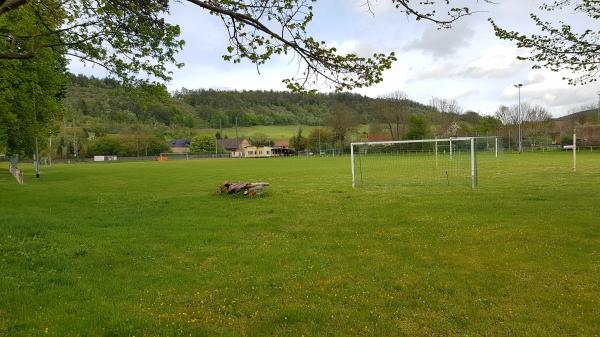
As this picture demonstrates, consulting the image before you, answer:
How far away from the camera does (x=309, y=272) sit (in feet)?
23.7

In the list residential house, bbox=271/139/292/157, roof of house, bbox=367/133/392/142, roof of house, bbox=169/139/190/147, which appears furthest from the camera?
roof of house, bbox=169/139/190/147

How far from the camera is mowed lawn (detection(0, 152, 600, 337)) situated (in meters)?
5.23

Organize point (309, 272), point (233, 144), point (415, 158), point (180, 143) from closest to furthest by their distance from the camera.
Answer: point (309, 272)
point (415, 158)
point (233, 144)
point (180, 143)

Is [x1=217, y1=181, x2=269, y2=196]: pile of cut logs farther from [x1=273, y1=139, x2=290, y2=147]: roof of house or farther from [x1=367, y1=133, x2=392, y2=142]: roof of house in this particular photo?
[x1=273, y1=139, x2=290, y2=147]: roof of house

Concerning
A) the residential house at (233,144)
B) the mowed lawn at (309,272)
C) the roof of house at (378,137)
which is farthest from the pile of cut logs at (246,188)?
the residential house at (233,144)

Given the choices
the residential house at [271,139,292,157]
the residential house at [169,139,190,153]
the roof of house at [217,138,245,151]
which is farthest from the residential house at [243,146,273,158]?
the residential house at [169,139,190,153]

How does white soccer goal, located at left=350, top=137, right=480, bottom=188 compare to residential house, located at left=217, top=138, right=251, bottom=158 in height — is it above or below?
below

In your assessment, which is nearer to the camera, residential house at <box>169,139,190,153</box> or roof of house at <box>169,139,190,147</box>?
residential house at <box>169,139,190,153</box>

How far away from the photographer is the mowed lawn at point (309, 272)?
5.23 m

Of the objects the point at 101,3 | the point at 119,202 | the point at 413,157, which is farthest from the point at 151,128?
the point at 101,3

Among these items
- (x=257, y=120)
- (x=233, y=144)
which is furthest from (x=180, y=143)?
(x=257, y=120)

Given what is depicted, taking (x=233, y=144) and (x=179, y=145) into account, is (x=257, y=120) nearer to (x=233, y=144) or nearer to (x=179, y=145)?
(x=233, y=144)

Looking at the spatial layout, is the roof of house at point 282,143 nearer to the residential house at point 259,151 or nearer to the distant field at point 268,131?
the distant field at point 268,131

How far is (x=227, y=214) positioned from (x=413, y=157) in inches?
917
